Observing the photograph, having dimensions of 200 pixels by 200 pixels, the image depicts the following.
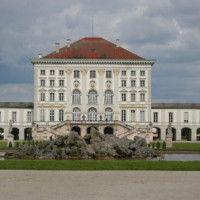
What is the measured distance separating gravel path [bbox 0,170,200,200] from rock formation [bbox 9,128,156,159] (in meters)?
7.66

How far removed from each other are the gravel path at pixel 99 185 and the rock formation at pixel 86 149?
7.66 m

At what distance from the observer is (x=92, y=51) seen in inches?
2453

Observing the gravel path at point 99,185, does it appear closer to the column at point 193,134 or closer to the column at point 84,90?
the column at point 84,90

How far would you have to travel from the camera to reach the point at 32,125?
60.5 metres

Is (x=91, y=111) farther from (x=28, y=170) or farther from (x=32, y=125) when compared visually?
(x=28, y=170)

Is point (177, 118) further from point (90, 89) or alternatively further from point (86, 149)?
point (86, 149)

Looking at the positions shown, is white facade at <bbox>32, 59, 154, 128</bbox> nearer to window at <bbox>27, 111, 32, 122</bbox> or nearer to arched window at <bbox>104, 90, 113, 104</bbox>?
arched window at <bbox>104, 90, 113, 104</bbox>

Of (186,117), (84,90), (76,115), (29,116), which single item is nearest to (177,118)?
(186,117)

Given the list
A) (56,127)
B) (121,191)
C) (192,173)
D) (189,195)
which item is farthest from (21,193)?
(56,127)

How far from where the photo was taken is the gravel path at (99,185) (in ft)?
33.6

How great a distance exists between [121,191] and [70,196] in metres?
1.36

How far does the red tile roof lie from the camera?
6162cm

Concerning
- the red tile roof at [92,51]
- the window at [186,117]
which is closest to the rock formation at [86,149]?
the red tile roof at [92,51]

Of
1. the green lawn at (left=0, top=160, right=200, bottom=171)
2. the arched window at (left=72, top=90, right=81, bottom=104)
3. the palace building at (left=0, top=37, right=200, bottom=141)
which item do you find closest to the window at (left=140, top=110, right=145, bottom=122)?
the palace building at (left=0, top=37, right=200, bottom=141)
